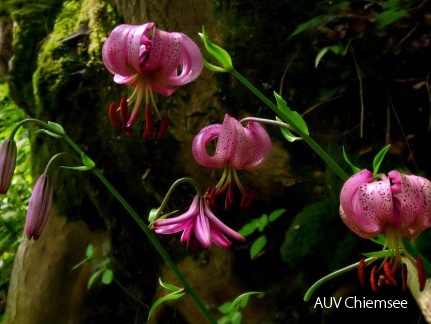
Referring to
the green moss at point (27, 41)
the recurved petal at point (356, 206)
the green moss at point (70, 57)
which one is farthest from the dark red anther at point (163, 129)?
the green moss at point (27, 41)

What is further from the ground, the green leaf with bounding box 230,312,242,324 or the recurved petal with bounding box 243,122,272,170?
the recurved petal with bounding box 243,122,272,170

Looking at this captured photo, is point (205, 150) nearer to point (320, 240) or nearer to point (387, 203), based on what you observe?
point (387, 203)

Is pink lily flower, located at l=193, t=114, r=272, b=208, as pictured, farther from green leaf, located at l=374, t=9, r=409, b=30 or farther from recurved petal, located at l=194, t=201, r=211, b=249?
green leaf, located at l=374, t=9, r=409, b=30

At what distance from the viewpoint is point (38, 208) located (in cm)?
99

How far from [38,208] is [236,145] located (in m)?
0.38

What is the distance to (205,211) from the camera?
1.02m

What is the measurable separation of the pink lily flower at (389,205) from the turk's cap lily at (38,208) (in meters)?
0.53

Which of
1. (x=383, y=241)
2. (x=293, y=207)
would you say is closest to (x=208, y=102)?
(x=293, y=207)

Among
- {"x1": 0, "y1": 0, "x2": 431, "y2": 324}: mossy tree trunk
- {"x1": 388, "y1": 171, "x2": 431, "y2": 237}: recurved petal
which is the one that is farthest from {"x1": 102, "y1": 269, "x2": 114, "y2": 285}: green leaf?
{"x1": 388, "y1": 171, "x2": 431, "y2": 237}: recurved petal

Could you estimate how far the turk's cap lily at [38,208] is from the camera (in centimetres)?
98

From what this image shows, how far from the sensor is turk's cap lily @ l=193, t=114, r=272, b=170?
100 cm

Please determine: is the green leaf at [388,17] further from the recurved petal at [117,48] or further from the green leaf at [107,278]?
the green leaf at [107,278]

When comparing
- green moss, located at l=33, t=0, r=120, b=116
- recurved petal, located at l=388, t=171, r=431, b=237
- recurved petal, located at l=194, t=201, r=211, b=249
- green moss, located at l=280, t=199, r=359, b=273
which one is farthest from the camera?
green moss, located at l=33, t=0, r=120, b=116

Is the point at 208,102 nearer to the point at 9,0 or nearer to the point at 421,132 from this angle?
the point at 421,132
